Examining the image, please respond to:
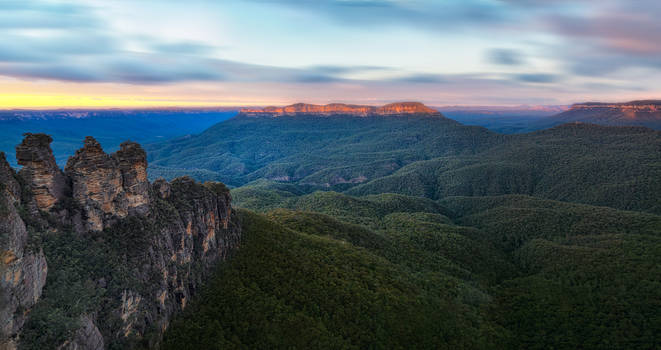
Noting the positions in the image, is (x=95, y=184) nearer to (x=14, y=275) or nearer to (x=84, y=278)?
(x=84, y=278)

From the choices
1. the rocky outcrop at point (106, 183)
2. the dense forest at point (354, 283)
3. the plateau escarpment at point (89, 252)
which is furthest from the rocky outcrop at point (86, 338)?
the rocky outcrop at point (106, 183)

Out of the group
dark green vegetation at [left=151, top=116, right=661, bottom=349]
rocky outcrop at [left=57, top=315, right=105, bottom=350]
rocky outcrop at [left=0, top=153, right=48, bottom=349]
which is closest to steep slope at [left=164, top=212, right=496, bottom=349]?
dark green vegetation at [left=151, top=116, right=661, bottom=349]

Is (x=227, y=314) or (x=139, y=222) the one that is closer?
(x=139, y=222)

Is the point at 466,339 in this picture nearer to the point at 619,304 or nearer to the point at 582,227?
the point at 619,304

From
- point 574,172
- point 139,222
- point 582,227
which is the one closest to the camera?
point 139,222

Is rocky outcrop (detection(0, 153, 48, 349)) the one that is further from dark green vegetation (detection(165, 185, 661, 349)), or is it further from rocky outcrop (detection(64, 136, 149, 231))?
dark green vegetation (detection(165, 185, 661, 349))

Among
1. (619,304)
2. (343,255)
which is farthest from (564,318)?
(343,255)

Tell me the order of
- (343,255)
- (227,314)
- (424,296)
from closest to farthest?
1. (227,314)
2. (424,296)
3. (343,255)
